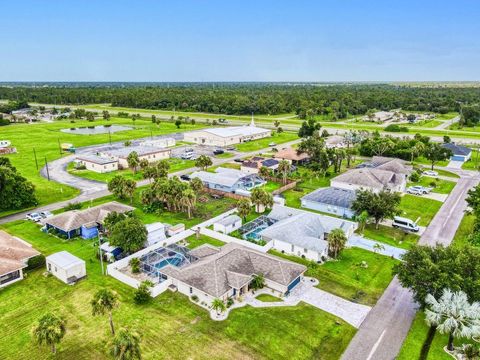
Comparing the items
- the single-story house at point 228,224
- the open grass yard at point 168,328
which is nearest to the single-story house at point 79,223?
the open grass yard at point 168,328

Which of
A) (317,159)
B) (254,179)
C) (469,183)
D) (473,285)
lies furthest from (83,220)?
(469,183)

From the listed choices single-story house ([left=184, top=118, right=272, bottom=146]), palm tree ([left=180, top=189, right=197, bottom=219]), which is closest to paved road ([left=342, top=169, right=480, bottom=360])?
palm tree ([left=180, top=189, right=197, bottom=219])

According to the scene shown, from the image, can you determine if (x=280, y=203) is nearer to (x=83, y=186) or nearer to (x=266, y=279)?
(x=266, y=279)

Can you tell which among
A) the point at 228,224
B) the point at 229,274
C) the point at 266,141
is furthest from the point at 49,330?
the point at 266,141

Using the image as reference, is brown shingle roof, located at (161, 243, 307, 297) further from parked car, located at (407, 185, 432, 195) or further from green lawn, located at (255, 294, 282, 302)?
parked car, located at (407, 185, 432, 195)

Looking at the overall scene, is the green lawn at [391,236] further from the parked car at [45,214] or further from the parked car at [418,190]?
the parked car at [45,214]

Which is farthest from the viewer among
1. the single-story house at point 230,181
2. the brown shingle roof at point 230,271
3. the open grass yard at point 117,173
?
the open grass yard at point 117,173
